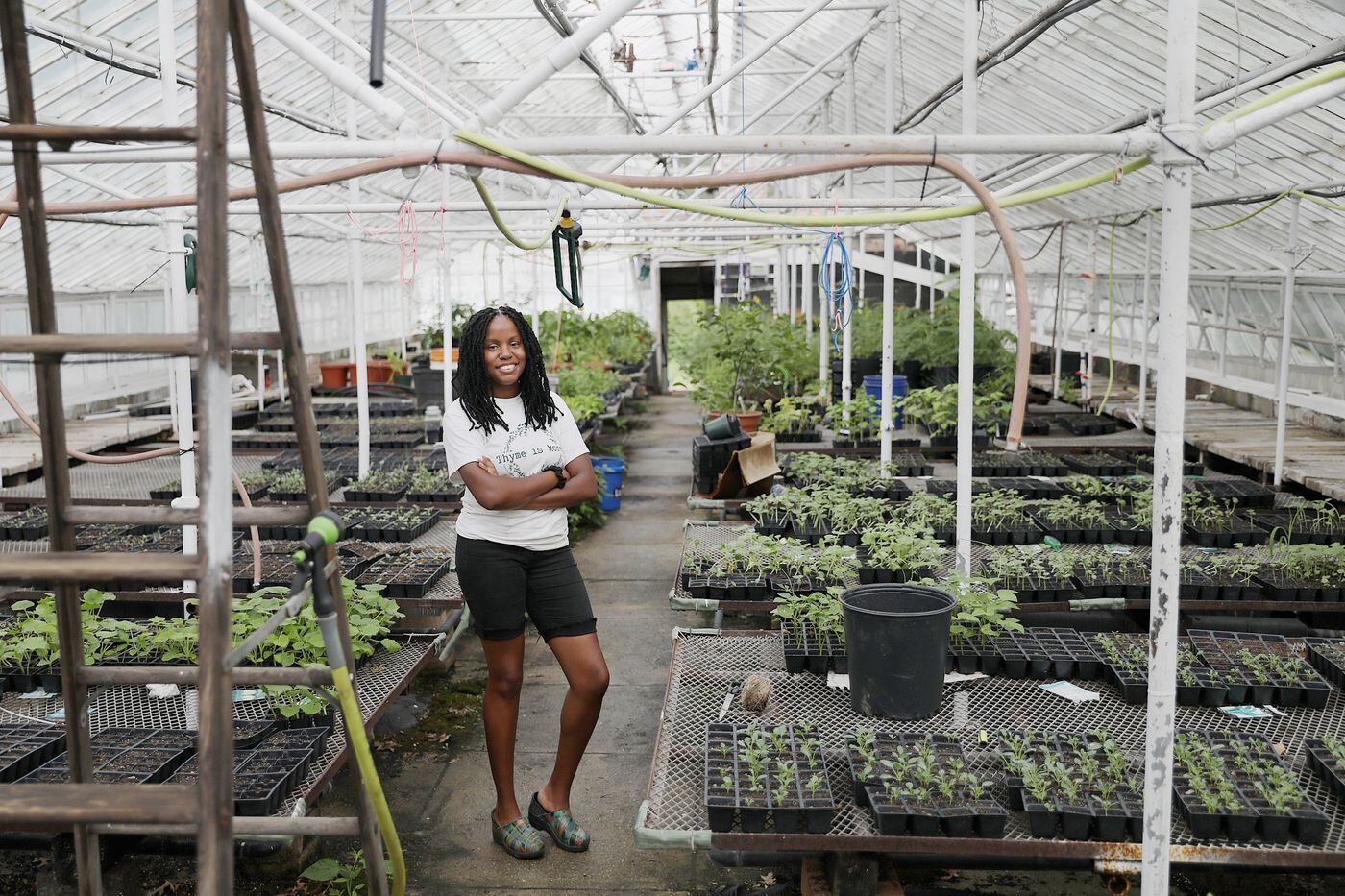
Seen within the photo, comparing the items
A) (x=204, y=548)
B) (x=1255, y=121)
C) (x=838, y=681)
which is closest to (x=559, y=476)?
(x=838, y=681)

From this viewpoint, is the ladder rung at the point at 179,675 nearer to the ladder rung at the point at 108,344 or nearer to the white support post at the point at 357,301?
the ladder rung at the point at 108,344

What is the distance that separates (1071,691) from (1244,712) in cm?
55

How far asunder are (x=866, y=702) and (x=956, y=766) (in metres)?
0.60

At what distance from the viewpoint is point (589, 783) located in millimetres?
4387

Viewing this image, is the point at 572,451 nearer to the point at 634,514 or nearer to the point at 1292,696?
the point at 1292,696

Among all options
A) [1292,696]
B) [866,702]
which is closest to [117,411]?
[866,702]

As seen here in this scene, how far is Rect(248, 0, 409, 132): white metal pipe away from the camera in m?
Result: 2.81

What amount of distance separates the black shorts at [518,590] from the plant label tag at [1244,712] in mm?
2165

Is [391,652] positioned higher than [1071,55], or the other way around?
[1071,55]

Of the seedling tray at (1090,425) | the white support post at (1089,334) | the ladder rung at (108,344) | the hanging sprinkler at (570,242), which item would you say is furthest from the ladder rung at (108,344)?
the white support post at (1089,334)

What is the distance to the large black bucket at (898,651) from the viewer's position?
12.1 ft

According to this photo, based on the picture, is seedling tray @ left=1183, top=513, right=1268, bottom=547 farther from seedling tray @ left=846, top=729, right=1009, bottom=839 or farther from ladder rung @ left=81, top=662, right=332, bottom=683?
ladder rung @ left=81, top=662, right=332, bottom=683

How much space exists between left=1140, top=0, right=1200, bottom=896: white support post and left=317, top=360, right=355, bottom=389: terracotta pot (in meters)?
13.8

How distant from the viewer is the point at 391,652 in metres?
4.66
